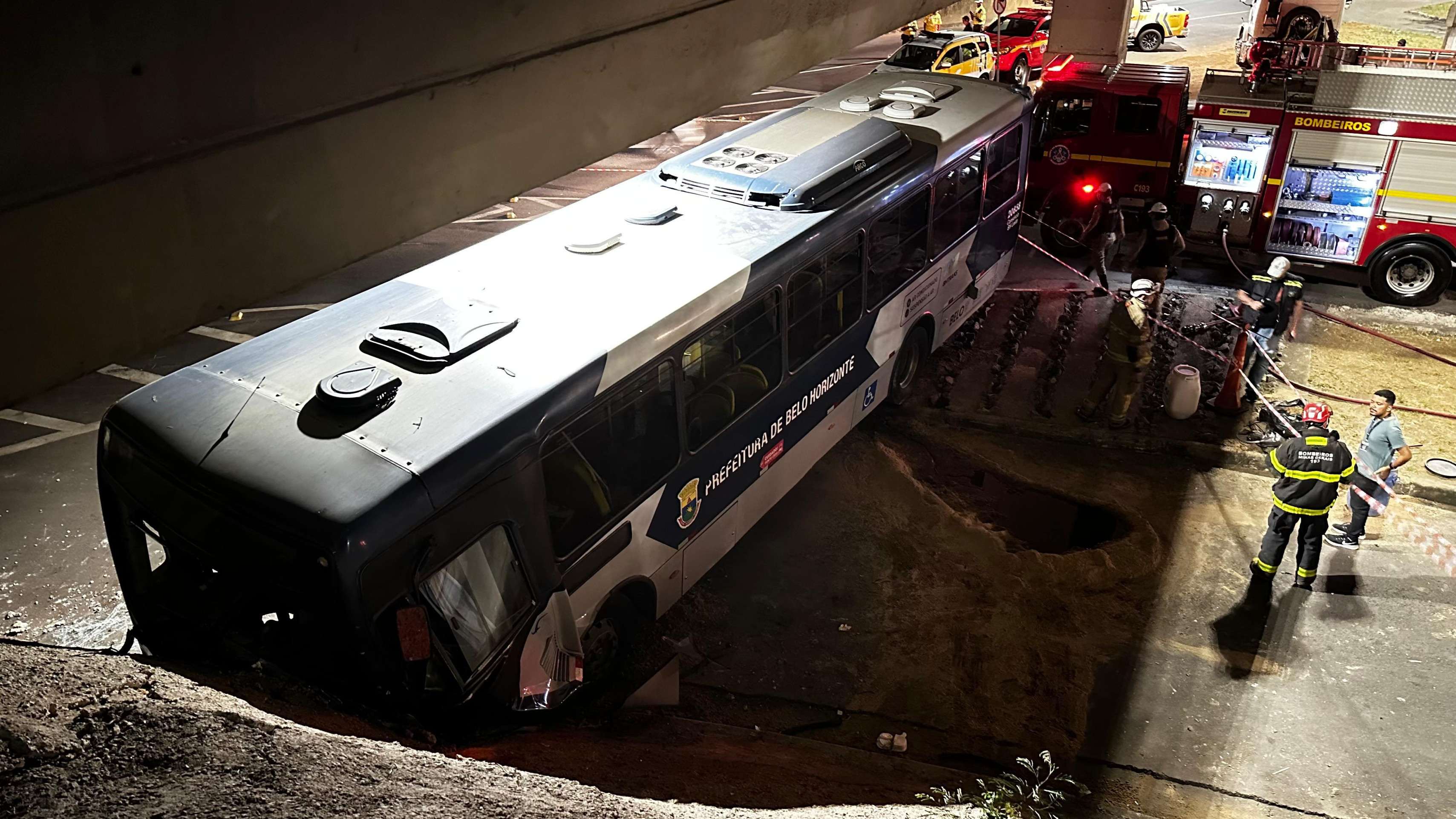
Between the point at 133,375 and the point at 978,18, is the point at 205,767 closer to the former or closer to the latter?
Result: the point at 133,375

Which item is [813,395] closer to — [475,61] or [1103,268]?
[475,61]

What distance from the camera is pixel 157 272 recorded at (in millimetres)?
3773

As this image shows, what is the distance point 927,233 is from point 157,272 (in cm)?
805

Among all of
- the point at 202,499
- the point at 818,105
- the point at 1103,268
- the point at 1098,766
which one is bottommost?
the point at 1098,766

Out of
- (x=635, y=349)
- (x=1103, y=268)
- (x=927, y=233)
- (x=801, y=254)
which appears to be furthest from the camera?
(x=1103, y=268)

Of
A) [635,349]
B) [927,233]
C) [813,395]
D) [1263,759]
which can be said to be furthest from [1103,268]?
[635,349]

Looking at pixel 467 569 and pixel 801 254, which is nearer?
pixel 467 569

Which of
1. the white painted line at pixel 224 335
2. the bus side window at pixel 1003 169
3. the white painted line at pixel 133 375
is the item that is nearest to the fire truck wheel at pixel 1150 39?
the bus side window at pixel 1003 169

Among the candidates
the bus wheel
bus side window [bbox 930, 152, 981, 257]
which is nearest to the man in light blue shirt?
the bus wheel

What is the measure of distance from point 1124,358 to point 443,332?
23.1 ft

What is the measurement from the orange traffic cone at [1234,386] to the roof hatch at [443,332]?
7.89 m

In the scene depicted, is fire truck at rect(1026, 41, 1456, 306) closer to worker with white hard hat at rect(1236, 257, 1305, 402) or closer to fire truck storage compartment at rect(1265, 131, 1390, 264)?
fire truck storage compartment at rect(1265, 131, 1390, 264)

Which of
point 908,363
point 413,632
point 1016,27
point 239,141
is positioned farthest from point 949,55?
point 239,141

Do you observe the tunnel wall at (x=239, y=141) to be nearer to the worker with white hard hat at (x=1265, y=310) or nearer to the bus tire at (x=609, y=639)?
the bus tire at (x=609, y=639)
